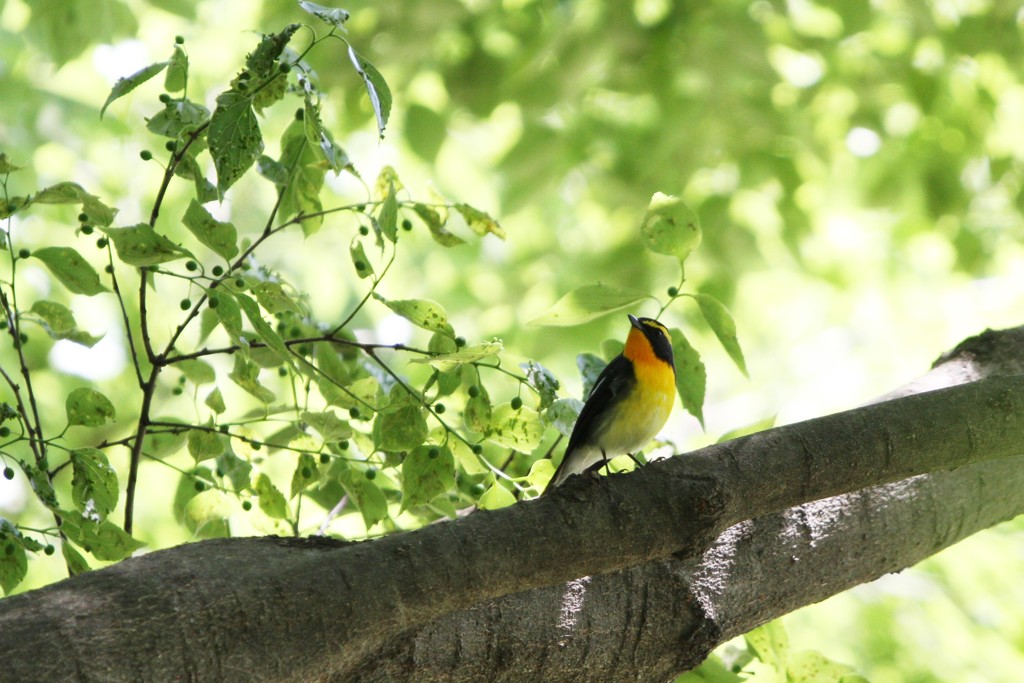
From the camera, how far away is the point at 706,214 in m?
5.23

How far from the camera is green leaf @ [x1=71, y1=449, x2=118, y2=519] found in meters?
2.09

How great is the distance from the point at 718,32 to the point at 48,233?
4755 millimetres

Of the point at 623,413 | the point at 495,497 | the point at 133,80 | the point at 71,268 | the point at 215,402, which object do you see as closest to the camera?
the point at 133,80

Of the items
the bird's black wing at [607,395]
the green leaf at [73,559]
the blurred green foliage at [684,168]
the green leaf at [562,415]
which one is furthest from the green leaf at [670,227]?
the blurred green foliage at [684,168]

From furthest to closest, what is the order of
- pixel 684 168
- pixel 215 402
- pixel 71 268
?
1. pixel 684 168
2. pixel 215 402
3. pixel 71 268

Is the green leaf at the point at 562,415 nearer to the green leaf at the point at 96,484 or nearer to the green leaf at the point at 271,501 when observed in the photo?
the green leaf at the point at 271,501

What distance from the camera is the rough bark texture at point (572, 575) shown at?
1506mm

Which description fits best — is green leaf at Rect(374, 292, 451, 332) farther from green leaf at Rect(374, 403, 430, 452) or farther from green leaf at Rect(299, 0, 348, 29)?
green leaf at Rect(299, 0, 348, 29)

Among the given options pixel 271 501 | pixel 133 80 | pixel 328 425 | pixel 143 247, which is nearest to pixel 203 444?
pixel 271 501

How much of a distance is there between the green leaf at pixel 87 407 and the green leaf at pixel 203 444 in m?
0.22

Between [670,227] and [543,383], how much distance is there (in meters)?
0.54

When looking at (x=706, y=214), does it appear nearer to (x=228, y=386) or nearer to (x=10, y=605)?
(x=228, y=386)

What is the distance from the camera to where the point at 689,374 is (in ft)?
8.41

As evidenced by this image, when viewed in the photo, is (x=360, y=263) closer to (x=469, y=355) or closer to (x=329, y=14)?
(x=469, y=355)
